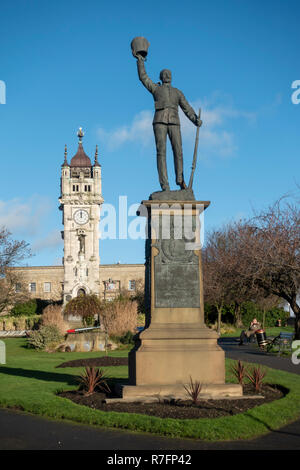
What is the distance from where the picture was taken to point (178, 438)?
6.99 metres

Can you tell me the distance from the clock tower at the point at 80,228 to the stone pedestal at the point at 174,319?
234 ft

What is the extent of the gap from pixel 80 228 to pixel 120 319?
5479 cm

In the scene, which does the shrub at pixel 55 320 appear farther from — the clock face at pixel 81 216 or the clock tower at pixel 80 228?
A: the clock face at pixel 81 216

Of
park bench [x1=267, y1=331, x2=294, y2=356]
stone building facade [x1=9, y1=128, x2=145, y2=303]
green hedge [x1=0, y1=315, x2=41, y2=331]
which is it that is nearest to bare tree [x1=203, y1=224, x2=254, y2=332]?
park bench [x1=267, y1=331, x2=294, y2=356]

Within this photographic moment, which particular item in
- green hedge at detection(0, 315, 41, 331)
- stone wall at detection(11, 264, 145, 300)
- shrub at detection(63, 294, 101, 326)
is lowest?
green hedge at detection(0, 315, 41, 331)

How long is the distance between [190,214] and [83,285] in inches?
2860

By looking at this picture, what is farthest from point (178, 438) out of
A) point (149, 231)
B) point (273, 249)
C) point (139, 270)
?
point (139, 270)

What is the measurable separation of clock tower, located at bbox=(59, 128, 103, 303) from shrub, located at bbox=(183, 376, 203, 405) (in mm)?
71994

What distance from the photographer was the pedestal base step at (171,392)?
9.48 metres

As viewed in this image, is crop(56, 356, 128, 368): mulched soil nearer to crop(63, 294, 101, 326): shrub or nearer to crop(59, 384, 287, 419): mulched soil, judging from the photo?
crop(59, 384, 287, 419): mulched soil

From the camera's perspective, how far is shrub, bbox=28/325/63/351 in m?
28.3

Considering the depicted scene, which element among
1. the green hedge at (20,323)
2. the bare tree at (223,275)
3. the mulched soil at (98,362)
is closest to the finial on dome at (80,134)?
the green hedge at (20,323)

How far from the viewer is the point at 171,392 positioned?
9570 millimetres

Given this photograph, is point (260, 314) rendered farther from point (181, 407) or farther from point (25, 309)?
point (181, 407)
